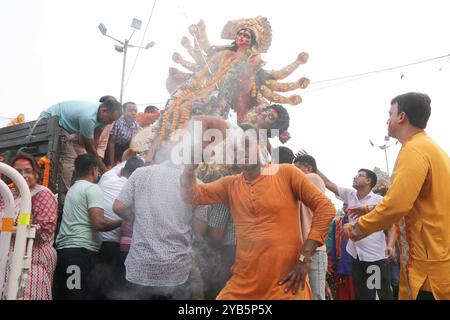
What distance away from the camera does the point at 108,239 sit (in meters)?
3.16

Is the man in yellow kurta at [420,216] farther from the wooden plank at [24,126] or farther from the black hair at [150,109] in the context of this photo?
the black hair at [150,109]

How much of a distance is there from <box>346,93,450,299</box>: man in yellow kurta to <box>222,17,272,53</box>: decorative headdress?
9.56 ft

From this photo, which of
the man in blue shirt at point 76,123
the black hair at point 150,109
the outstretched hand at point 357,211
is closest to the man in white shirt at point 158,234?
the outstretched hand at point 357,211

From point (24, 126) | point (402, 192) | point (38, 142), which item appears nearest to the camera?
point (402, 192)

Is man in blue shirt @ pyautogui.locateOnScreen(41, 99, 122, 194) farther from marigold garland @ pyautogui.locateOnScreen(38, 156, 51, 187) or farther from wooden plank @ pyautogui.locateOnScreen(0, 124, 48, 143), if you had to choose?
marigold garland @ pyautogui.locateOnScreen(38, 156, 51, 187)

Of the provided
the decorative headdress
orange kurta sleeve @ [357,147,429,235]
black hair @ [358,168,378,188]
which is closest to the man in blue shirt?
the decorative headdress

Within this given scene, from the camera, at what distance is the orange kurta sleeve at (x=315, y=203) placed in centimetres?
224

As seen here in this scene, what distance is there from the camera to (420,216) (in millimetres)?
2160

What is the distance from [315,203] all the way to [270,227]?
29 centimetres

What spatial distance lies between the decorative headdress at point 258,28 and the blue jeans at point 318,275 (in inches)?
112

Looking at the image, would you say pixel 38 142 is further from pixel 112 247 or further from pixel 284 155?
pixel 284 155

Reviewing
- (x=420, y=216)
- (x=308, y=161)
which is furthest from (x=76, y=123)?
(x=420, y=216)

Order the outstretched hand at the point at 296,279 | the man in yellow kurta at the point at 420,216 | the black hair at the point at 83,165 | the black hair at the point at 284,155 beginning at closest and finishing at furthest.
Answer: the man in yellow kurta at the point at 420,216 → the outstretched hand at the point at 296,279 → the black hair at the point at 284,155 → the black hair at the point at 83,165

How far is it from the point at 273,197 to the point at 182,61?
3302 mm
